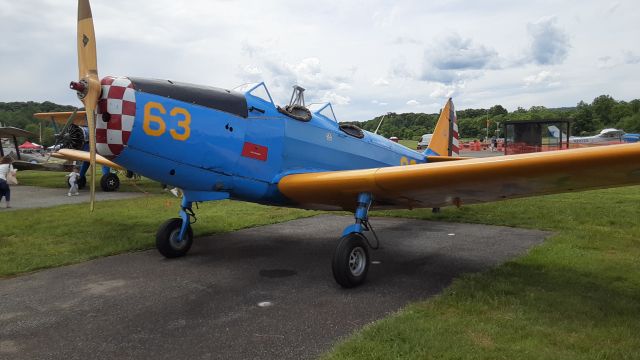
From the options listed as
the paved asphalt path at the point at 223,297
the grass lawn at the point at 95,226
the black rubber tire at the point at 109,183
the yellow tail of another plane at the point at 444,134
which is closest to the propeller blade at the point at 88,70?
the paved asphalt path at the point at 223,297

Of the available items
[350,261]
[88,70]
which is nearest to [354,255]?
[350,261]

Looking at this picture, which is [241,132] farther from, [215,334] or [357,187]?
[215,334]

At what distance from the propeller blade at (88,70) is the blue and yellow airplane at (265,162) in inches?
0.4

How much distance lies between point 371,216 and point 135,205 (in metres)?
6.25

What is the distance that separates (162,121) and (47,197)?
37.5 feet

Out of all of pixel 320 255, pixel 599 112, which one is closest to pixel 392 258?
pixel 320 255

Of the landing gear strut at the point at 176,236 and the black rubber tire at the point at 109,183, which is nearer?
the landing gear strut at the point at 176,236

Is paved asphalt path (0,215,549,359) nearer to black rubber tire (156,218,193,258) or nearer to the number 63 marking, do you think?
black rubber tire (156,218,193,258)

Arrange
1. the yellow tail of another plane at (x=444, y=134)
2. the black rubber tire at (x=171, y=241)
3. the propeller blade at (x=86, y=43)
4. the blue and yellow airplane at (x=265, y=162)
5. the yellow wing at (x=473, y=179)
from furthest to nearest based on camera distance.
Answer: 1. the yellow tail of another plane at (x=444, y=134)
2. the black rubber tire at (x=171, y=241)
3. the propeller blade at (x=86, y=43)
4. the blue and yellow airplane at (x=265, y=162)
5. the yellow wing at (x=473, y=179)

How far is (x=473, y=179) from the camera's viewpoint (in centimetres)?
439

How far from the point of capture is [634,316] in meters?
3.73

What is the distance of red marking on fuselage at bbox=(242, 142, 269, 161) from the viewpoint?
17.6 feet

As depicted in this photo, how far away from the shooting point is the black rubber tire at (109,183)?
1575cm

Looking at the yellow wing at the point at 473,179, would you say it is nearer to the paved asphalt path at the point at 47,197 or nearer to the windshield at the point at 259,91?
the windshield at the point at 259,91
